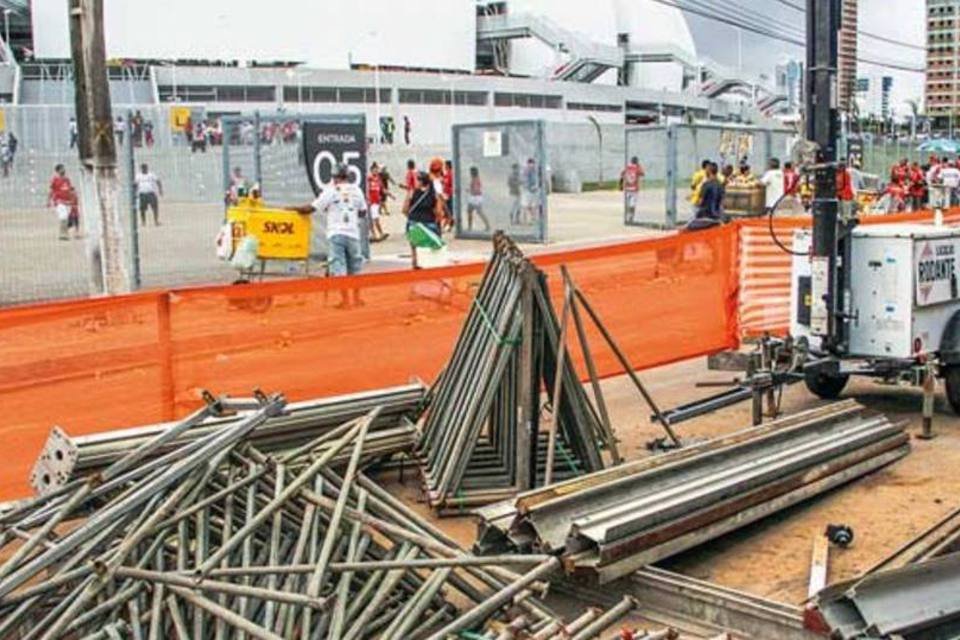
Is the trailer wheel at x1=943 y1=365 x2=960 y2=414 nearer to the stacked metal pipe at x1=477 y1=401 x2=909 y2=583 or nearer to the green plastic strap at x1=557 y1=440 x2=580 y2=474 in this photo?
the stacked metal pipe at x1=477 y1=401 x2=909 y2=583

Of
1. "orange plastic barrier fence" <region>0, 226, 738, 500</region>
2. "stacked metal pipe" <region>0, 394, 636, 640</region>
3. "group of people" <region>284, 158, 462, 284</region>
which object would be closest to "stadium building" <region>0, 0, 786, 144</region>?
"group of people" <region>284, 158, 462, 284</region>

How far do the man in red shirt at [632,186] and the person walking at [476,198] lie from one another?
5702mm

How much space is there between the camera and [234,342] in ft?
25.8

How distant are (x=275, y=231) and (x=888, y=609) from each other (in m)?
13.6

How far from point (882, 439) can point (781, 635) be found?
2.93 meters

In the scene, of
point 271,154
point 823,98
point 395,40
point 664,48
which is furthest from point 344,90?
point 823,98

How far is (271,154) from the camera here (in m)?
19.5

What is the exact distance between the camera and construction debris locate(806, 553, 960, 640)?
181 inches

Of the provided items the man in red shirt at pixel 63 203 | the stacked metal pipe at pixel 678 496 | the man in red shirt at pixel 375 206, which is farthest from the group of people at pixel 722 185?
the man in red shirt at pixel 63 203

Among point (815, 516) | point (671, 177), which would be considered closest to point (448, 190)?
point (671, 177)

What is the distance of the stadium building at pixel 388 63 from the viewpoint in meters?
66.4

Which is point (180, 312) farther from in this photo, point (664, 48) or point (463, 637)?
point (664, 48)

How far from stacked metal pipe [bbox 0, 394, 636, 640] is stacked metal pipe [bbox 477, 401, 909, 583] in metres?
0.23

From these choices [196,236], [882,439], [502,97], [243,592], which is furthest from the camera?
[502,97]
